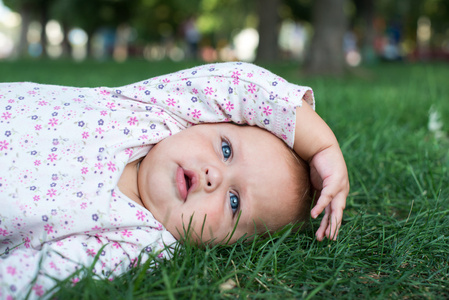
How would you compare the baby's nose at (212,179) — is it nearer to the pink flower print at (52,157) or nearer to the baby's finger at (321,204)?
the baby's finger at (321,204)

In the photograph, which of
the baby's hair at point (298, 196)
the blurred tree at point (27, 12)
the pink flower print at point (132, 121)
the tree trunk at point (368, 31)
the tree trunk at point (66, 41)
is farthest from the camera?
the tree trunk at point (66, 41)

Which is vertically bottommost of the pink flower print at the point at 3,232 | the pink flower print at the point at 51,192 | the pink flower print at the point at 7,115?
the pink flower print at the point at 3,232

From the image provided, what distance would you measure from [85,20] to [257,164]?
30.5 metres

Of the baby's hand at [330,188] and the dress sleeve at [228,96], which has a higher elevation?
the dress sleeve at [228,96]

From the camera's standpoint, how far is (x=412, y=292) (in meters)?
1.62

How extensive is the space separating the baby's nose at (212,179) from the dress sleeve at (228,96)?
36 centimetres

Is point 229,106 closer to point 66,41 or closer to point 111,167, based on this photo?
point 111,167

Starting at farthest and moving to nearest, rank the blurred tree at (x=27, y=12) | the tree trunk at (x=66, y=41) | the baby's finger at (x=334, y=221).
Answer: the tree trunk at (x=66, y=41) → the blurred tree at (x=27, y=12) → the baby's finger at (x=334, y=221)

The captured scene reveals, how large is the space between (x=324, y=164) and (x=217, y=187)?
1.58ft

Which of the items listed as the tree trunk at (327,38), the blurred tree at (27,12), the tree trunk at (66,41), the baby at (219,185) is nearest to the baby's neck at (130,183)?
the baby at (219,185)

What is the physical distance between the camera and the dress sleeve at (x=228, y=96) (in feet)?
6.82

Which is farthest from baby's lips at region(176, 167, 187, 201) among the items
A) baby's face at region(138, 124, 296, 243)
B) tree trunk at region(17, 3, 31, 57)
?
tree trunk at region(17, 3, 31, 57)

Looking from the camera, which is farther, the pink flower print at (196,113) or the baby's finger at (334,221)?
the pink flower print at (196,113)

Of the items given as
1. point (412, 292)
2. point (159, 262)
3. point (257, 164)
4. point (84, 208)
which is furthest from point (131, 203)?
point (412, 292)
